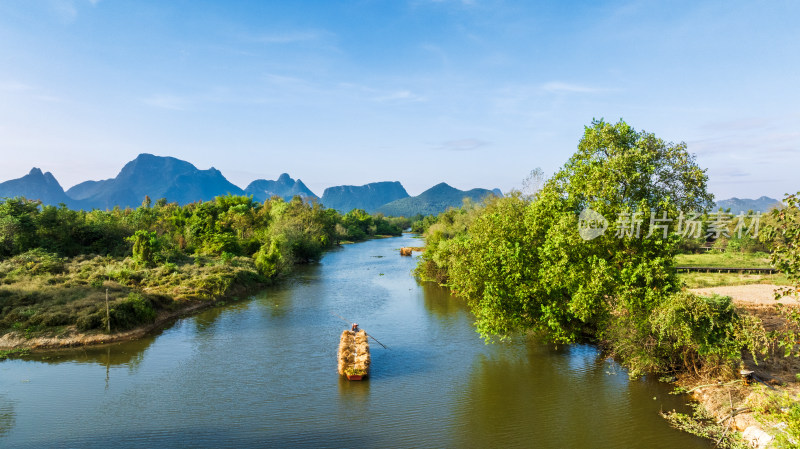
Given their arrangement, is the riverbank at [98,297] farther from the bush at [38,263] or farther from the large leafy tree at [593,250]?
the large leafy tree at [593,250]

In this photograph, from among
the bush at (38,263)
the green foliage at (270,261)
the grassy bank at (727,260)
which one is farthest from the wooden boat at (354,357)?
the grassy bank at (727,260)

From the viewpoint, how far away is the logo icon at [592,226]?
65.0 feet

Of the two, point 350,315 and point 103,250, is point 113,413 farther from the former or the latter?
point 103,250

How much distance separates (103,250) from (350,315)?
33.0m

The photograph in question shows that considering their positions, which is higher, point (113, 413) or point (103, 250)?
point (103, 250)

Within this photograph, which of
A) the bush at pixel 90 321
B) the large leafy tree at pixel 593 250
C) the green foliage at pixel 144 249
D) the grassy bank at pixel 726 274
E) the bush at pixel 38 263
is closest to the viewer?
the large leafy tree at pixel 593 250

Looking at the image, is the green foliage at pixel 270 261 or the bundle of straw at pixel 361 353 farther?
the green foliage at pixel 270 261

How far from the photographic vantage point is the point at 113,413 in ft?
56.5

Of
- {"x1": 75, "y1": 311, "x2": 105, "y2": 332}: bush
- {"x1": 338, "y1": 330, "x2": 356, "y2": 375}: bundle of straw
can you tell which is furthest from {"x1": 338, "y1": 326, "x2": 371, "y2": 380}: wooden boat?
{"x1": 75, "y1": 311, "x2": 105, "y2": 332}: bush

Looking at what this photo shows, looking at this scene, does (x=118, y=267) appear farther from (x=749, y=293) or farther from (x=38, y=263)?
(x=749, y=293)

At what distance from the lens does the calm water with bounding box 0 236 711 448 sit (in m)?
15.6

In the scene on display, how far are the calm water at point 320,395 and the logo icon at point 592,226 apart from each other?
275 inches

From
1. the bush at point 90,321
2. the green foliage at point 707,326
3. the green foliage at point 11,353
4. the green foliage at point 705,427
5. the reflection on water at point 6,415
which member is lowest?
the green foliage at point 705,427

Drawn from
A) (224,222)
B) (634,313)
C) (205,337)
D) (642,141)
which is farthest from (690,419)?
(224,222)
